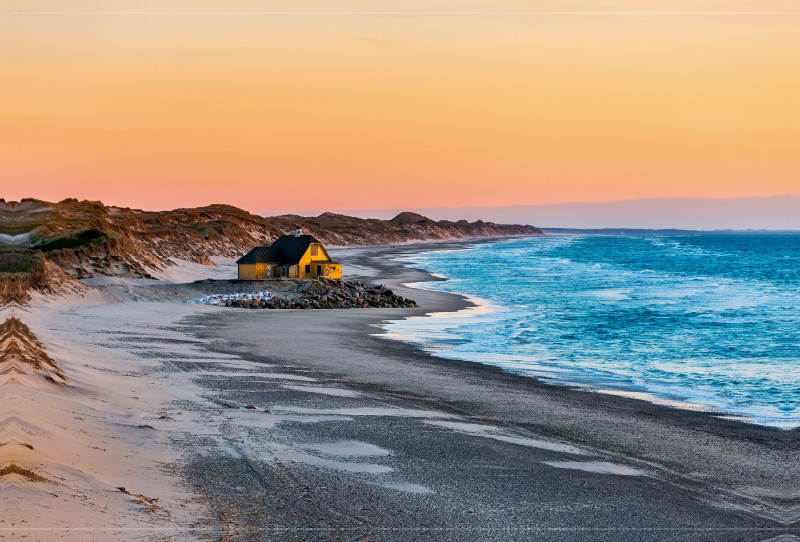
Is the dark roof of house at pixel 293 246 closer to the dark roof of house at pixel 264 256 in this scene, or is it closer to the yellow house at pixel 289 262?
the yellow house at pixel 289 262

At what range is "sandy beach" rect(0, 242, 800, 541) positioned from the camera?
9156mm

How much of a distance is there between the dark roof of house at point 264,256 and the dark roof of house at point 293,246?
0.40 metres

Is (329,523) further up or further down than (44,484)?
further down

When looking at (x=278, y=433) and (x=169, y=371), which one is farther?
(x=169, y=371)

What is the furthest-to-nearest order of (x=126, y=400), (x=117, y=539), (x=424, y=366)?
(x=424, y=366) < (x=126, y=400) < (x=117, y=539)

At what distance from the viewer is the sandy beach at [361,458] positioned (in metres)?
9.16

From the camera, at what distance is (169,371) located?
62.4ft

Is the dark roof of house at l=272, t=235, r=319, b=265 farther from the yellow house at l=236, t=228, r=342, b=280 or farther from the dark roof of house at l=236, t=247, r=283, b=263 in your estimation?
the dark roof of house at l=236, t=247, r=283, b=263

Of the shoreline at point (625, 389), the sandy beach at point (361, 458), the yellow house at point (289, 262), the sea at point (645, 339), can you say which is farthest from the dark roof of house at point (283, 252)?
the sandy beach at point (361, 458)

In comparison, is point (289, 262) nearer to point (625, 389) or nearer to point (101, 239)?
point (101, 239)

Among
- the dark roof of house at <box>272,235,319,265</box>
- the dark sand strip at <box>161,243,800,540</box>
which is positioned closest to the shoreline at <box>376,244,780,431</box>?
the dark sand strip at <box>161,243,800,540</box>

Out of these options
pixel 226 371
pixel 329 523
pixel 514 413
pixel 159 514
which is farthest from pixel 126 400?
pixel 514 413

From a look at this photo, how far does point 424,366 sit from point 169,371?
809cm

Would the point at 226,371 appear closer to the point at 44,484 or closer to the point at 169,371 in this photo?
the point at 169,371
